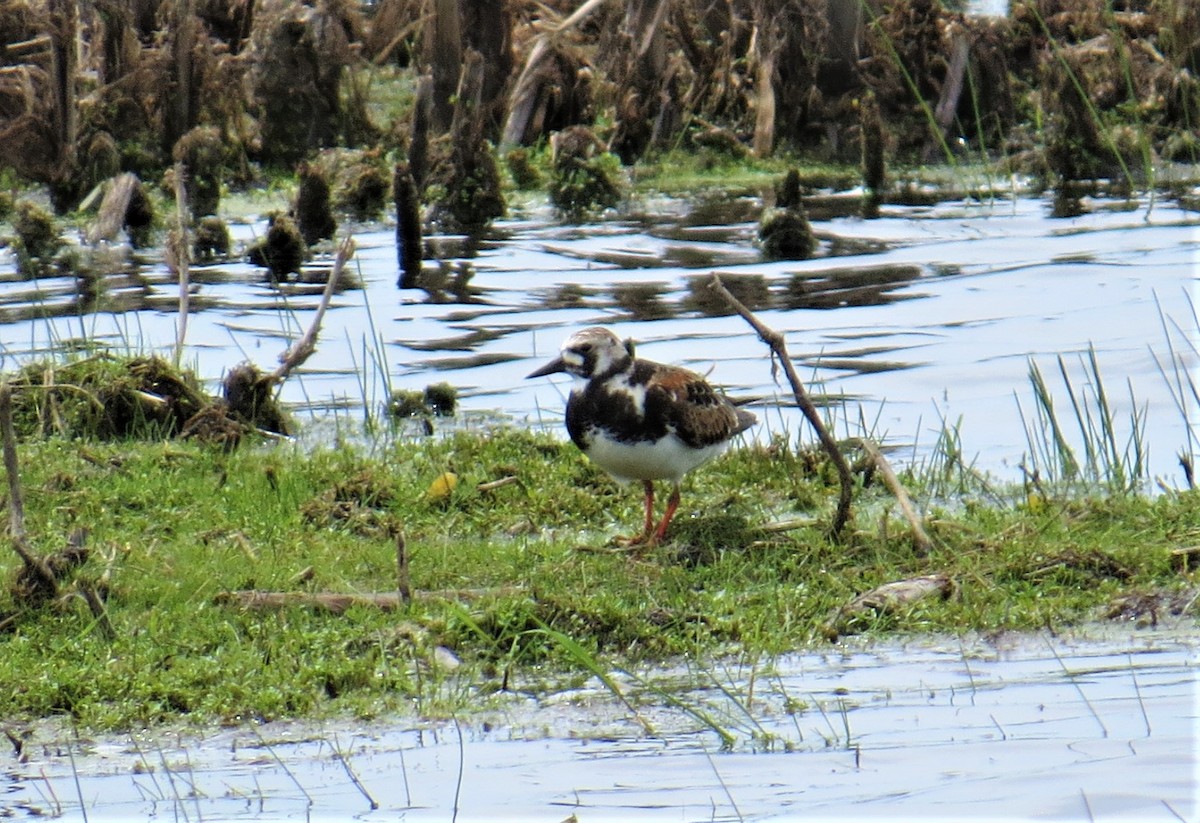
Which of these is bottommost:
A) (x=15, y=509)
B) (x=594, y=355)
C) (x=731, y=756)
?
(x=731, y=756)

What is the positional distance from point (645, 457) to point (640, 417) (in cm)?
→ 16

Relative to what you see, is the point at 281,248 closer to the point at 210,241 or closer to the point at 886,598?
the point at 210,241

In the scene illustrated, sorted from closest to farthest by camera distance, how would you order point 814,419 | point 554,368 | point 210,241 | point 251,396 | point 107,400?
point 814,419
point 554,368
point 107,400
point 251,396
point 210,241

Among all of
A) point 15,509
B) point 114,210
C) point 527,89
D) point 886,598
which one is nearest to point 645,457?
point 886,598

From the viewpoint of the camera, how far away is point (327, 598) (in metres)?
6.10

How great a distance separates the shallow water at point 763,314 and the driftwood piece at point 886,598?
77.8 inches

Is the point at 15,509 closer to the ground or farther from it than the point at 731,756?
farther from it

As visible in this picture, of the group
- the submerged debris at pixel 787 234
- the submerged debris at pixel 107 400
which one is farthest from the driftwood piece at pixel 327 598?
the submerged debris at pixel 787 234

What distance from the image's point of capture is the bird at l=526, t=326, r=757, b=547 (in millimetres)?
6801

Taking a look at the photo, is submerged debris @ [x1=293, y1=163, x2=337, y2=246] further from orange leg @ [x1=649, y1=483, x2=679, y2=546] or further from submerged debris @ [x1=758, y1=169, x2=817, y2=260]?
orange leg @ [x1=649, y1=483, x2=679, y2=546]

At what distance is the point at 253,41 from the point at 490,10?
2.10 m

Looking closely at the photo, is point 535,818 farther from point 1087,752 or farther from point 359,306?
point 359,306

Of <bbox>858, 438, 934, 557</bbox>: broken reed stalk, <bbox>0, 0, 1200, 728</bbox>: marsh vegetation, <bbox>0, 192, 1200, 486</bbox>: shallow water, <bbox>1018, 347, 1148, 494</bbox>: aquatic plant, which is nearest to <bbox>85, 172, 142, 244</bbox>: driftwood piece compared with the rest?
<bbox>0, 0, 1200, 728</bbox>: marsh vegetation

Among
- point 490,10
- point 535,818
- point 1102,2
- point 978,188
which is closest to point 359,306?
point 490,10
